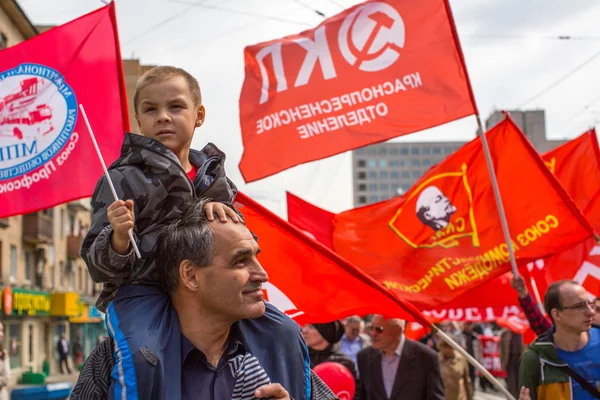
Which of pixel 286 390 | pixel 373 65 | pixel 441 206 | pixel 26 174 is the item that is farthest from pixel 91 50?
pixel 286 390

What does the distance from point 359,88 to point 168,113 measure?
169 inches

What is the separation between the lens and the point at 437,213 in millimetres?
7621

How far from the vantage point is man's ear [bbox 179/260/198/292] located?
2.49 meters

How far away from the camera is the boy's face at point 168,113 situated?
9.66ft

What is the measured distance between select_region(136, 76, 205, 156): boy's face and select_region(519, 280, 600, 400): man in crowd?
10.6 ft

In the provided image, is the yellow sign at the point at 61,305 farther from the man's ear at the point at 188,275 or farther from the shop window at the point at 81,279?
the man's ear at the point at 188,275

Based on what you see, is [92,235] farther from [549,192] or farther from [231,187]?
[549,192]

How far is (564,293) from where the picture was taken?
5.43 meters

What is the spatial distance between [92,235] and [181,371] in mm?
570

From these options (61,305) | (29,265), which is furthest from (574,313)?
(61,305)

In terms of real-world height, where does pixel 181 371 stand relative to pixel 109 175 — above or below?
below

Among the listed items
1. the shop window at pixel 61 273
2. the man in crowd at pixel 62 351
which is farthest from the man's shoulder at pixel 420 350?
the shop window at pixel 61 273

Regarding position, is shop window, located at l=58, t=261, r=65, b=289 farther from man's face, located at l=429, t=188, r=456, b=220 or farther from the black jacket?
→ the black jacket

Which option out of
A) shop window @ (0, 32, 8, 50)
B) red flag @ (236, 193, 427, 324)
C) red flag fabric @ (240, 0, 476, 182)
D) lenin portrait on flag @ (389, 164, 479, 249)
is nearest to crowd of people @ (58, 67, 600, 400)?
red flag @ (236, 193, 427, 324)
